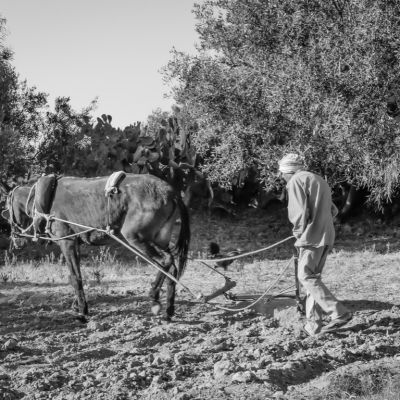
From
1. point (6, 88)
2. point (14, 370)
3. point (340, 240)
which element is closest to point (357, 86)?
point (340, 240)

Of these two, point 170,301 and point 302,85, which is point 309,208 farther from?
point 302,85

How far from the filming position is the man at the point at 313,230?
6141 millimetres

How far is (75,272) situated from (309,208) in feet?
10.8

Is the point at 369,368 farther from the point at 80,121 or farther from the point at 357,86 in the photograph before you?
the point at 80,121

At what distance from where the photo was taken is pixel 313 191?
6152 millimetres

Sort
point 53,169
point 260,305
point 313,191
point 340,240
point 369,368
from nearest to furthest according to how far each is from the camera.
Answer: point 369,368
point 313,191
point 260,305
point 340,240
point 53,169

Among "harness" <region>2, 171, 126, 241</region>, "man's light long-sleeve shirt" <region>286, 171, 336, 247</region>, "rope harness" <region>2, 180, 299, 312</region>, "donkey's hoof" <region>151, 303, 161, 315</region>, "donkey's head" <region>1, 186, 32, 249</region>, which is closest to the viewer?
"man's light long-sleeve shirt" <region>286, 171, 336, 247</region>

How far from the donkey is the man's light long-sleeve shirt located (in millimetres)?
1974

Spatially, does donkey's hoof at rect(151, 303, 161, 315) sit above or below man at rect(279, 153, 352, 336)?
below

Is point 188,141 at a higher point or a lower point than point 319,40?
lower

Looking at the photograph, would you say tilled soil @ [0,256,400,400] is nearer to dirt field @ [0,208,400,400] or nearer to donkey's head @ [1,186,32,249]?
dirt field @ [0,208,400,400]

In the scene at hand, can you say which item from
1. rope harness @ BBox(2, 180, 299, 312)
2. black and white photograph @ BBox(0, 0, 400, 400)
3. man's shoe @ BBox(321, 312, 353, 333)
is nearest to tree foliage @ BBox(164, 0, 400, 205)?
black and white photograph @ BBox(0, 0, 400, 400)

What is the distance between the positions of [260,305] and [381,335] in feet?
6.01

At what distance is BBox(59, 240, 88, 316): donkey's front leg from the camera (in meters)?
7.82
